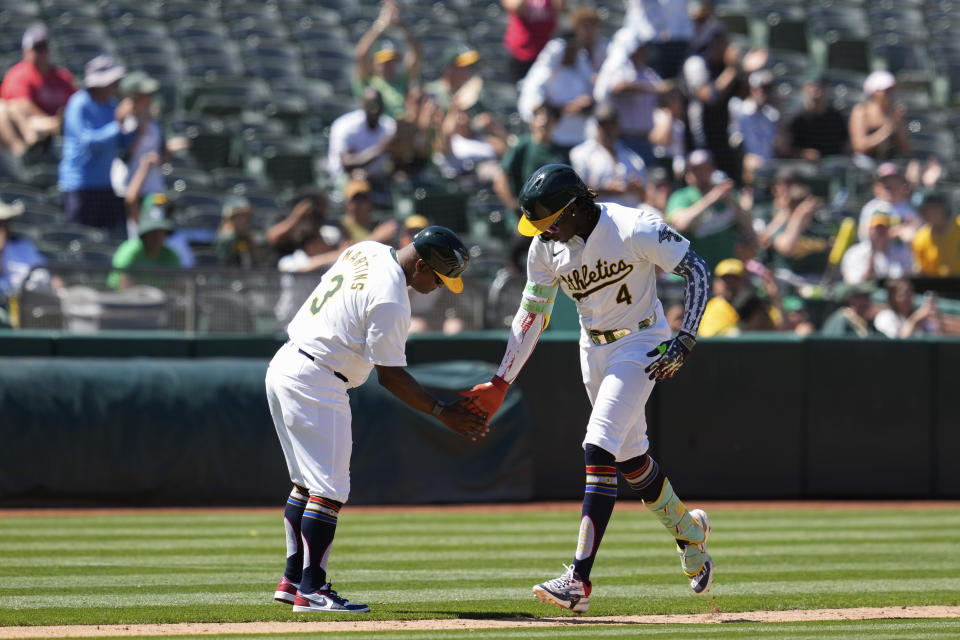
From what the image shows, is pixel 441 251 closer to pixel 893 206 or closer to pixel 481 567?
pixel 481 567

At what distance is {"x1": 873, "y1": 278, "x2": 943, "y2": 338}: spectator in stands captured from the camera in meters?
13.9

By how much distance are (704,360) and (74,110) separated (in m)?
6.56

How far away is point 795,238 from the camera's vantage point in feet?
50.6

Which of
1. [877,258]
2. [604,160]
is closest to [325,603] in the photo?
[604,160]

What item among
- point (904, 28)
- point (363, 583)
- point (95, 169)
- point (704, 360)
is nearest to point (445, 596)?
point (363, 583)

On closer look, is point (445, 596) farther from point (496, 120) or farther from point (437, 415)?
point (496, 120)

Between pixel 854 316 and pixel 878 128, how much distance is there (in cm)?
543

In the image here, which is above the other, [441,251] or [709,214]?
[441,251]

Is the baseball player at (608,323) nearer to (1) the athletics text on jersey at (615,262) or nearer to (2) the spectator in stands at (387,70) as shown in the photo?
(1) the athletics text on jersey at (615,262)

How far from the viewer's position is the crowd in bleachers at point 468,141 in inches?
541

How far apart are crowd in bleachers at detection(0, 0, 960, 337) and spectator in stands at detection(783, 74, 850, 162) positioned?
0.09 ft

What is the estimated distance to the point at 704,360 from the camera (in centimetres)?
1310

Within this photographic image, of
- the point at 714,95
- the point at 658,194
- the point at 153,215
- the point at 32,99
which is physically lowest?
the point at 714,95

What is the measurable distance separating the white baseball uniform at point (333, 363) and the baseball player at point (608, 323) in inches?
25.0
